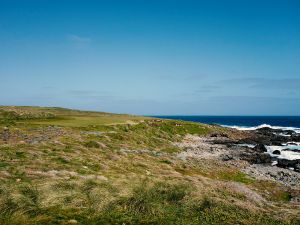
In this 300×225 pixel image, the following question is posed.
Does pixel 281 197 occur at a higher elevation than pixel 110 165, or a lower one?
lower

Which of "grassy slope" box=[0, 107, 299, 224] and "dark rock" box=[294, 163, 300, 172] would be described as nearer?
"grassy slope" box=[0, 107, 299, 224]

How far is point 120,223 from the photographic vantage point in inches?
501

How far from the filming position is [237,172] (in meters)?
32.7

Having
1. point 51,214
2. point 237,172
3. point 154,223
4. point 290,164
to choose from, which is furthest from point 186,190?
point 290,164

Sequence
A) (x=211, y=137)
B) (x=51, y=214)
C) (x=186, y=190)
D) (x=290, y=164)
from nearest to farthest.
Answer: (x=51, y=214) → (x=186, y=190) → (x=290, y=164) → (x=211, y=137)

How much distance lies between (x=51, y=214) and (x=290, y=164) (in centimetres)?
3715

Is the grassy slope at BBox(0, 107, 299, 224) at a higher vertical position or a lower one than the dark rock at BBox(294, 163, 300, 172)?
higher

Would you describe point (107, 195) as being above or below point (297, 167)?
above

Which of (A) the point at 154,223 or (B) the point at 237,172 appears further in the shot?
(B) the point at 237,172

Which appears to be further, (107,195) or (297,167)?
(297,167)

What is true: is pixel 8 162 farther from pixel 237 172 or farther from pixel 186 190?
pixel 237 172

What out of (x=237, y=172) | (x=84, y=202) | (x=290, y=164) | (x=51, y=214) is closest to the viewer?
(x=51, y=214)

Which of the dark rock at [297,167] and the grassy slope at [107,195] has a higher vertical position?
the grassy slope at [107,195]

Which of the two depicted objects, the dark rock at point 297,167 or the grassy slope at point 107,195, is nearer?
the grassy slope at point 107,195
